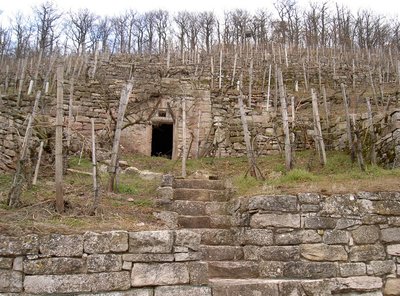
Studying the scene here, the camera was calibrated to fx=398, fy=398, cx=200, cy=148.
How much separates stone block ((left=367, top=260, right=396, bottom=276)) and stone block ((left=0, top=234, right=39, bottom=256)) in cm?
419

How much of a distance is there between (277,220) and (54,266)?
9.88 feet

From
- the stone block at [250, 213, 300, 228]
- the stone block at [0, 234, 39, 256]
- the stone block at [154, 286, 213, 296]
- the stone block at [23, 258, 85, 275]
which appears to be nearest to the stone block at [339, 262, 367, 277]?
the stone block at [250, 213, 300, 228]

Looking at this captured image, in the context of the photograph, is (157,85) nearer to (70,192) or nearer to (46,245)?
(70,192)

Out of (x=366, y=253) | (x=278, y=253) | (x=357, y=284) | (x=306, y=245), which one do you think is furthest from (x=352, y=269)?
(x=278, y=253)

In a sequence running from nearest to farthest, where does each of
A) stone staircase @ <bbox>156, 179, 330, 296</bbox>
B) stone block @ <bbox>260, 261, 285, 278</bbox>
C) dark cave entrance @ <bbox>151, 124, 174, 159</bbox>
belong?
stone staircase @ <bbox>156, 179, 330, 296</bbox>, stone block @ <bbox>260, 261, 285, 278</bbox>, dark cave entrance @ <bbox>151, 124, 174, 159</bbox>

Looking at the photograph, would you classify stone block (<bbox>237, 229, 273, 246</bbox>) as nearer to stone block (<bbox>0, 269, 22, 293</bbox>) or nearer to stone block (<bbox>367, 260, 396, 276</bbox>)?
stone block (<bbox>367, 260, 396, 276</bbox>)

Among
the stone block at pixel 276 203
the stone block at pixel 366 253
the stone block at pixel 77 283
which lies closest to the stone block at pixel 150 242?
the stone block at pixel 77 283

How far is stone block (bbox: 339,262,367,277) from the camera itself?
208 inches

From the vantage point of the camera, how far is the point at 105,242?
13.4ft

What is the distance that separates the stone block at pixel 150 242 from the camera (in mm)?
4141

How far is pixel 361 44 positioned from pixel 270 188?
2278 centimetres

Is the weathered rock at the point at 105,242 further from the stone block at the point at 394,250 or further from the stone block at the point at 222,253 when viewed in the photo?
the stone block at the point at 394,250

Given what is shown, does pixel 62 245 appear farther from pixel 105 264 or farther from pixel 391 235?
pixel 391 235

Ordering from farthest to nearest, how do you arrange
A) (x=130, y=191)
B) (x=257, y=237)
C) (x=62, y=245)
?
1. (x=130, y=191)
2. (x=257, y=237)
3. (x=62, y=245)
